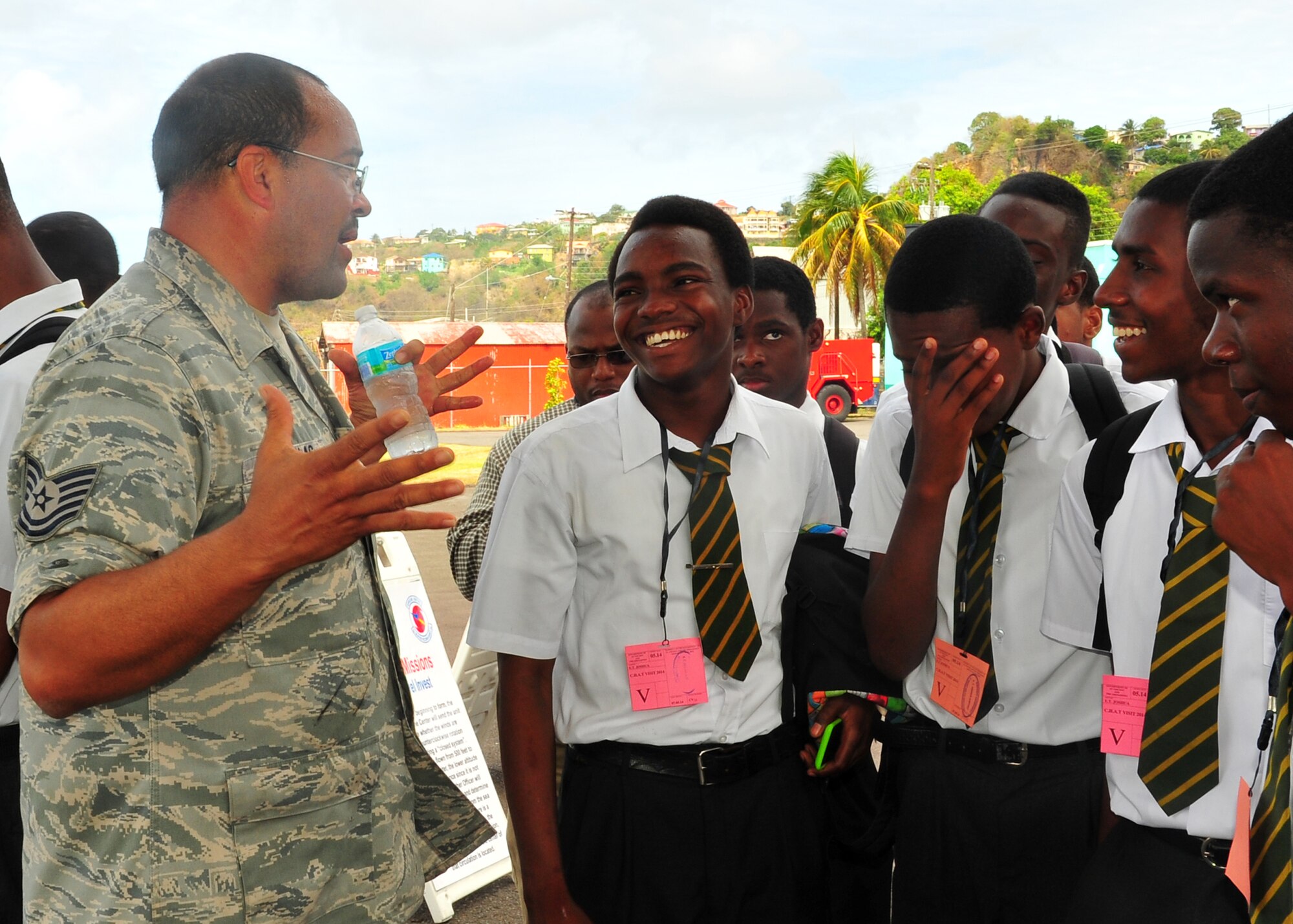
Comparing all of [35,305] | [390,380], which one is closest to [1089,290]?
[390,380]

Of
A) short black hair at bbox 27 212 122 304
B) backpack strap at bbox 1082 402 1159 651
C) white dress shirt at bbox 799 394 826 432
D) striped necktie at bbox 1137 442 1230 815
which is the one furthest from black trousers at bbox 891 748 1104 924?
short black hair at bbox 27 212 122 304

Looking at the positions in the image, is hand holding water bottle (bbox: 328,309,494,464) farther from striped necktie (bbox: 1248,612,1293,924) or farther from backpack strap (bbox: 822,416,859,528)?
striped necktie (bbox: 1248,612,1293,924)

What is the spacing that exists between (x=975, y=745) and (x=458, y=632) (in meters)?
6.13

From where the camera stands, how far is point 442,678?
443cm

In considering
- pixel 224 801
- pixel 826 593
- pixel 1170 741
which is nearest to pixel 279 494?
pixel 224 801

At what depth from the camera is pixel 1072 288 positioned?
3.82 metres

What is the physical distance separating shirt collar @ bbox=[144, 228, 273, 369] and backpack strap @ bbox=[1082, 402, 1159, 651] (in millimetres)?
1797

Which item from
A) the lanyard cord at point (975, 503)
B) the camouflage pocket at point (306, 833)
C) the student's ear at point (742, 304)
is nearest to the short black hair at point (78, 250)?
the student's ear at point (742, 304)

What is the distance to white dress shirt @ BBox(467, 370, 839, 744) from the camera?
238cm

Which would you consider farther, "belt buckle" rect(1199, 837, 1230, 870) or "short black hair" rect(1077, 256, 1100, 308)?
"short black hair" rect(1077, 256, 1100, 308)

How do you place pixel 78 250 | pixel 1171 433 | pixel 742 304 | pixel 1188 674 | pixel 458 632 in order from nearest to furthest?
pixel 1188 674 → pixel 1171 433 → pixel 742 304 → pixel 78 250 → pixel 458 632

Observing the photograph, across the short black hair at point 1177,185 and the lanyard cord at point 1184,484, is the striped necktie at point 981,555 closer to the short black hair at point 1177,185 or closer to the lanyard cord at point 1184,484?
the lanyard cord at point 1184,484

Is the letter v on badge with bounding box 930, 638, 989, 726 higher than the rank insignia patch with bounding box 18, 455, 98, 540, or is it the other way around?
the rank insignia patch with bounding box 18, 455, 98, 540

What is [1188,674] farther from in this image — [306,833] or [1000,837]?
[306,833]
